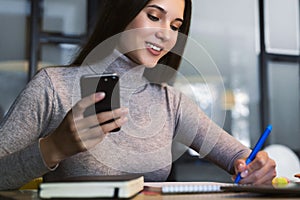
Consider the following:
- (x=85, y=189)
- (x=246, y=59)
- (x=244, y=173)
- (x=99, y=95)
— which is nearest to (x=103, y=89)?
(x=99, y=95)

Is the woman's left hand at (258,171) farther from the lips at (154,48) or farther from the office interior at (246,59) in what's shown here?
the office interior at (246,59)

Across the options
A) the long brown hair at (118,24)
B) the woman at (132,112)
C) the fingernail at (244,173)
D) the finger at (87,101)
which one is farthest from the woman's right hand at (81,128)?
the long brown hair at (118,24)

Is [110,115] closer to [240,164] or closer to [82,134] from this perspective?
[82,134]

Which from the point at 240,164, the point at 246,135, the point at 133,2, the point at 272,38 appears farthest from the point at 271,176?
the point at 272,38

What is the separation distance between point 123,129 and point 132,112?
0.06 meters

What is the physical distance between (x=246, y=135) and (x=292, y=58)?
0.74 metres

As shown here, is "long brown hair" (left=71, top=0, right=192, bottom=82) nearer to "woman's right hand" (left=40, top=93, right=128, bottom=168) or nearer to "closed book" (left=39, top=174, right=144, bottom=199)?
"woman's right hand" (left=40, top=93, right=128, bottom=168)

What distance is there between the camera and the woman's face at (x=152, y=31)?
4.04 feet

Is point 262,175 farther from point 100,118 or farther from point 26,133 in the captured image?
point 26,133

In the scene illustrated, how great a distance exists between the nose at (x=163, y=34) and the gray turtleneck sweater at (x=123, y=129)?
0.12 metres

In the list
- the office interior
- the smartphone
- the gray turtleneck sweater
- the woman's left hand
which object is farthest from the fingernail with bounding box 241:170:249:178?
the office interior

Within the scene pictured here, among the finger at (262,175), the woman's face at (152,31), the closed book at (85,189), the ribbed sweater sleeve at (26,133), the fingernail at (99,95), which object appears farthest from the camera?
the woman's face at (152,31)

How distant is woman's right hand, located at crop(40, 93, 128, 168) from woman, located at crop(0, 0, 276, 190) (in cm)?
11

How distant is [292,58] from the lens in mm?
3887
